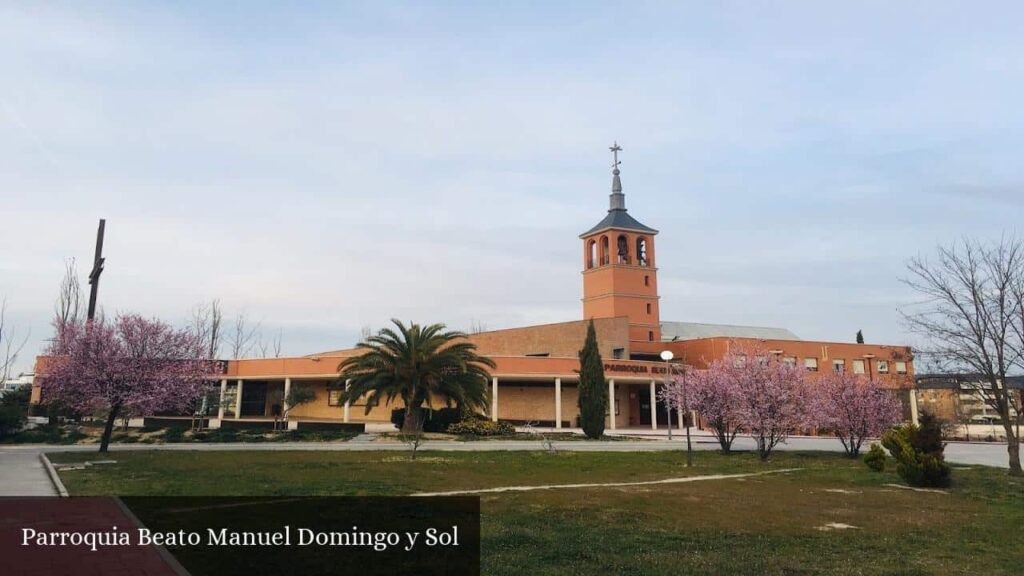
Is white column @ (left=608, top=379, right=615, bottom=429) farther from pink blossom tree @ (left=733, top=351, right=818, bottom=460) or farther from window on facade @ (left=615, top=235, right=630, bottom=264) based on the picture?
window on facade @ (left=615, top=235, right=630, bottom=264)

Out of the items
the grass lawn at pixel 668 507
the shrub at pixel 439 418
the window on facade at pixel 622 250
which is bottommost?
the grass lawn at pixel 668 507

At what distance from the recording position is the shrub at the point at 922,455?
52.2 ft

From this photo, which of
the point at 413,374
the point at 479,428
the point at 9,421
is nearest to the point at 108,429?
the point at 9,421

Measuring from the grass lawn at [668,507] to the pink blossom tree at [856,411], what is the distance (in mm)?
3899

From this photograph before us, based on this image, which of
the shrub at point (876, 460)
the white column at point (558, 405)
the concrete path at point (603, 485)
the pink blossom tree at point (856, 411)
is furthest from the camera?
the white column at point (558, 405)

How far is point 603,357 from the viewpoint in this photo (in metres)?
47.9

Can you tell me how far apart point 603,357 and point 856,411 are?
24030mm

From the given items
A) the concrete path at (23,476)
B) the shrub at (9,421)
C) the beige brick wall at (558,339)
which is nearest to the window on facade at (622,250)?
the beige brick wall at (558,339)

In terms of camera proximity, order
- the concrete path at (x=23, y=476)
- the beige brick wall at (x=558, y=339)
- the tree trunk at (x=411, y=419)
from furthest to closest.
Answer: the beige brick wall at (x=558, y=339) < the tree trunk at (x=411, y=419) < the concrete path at (x=23, y=476)

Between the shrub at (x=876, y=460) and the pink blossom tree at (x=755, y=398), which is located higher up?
the pink blossom tree at (x=755, y=398)

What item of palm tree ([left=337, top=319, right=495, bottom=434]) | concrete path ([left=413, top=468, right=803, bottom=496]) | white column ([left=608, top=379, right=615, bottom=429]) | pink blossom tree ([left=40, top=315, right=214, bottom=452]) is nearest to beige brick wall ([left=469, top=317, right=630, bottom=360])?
white column ([left=608, top=379, right=615, bottom=429])

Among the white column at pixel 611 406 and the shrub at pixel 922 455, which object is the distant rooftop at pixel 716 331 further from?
the shrub at pixel 922 455

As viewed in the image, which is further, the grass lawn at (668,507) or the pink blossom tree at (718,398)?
the pink blossom tree at (718,398)

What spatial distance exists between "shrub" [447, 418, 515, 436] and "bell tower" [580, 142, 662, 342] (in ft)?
76.3
